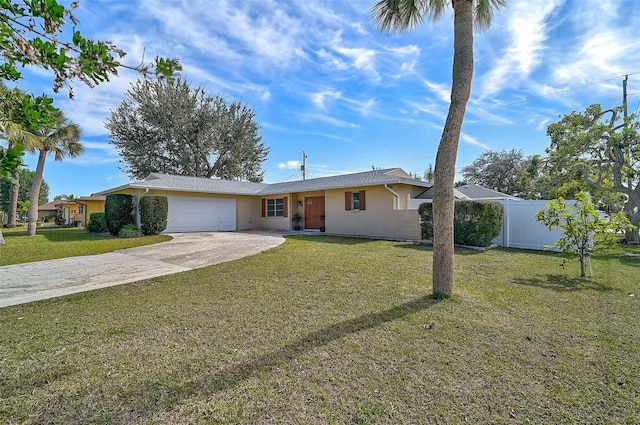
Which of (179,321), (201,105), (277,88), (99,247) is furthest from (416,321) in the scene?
(201,105)

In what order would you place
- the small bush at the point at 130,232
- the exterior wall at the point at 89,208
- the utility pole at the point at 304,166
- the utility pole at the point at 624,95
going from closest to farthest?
1. the small bush at the point at 130,232
2. the utility pole at the point at 624,95
3. the exterior wall at the point at 89,208
4. the utility pole at the point at 304,166

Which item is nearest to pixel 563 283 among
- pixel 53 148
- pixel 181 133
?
pixel 53 148

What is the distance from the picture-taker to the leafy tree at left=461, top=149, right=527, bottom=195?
31.8 meters

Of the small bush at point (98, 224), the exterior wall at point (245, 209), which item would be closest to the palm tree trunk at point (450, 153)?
the exterior wall at point (245, 209)

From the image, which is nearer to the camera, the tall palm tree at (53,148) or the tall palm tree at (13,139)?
the tall palm tree at (13,139)

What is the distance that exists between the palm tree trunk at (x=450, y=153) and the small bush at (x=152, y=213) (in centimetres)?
1385

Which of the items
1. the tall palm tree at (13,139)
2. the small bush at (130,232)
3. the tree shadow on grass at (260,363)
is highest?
the tall palm tree at (13,139)

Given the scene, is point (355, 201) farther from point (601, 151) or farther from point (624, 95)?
point (624, 95)

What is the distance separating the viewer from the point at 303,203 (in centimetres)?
1838

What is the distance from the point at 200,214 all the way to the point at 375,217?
10.2 meters

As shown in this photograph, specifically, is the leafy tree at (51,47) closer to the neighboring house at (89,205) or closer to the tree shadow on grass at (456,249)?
the tree shadow on grass at (456,249)

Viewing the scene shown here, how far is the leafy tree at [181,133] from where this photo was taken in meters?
25.1

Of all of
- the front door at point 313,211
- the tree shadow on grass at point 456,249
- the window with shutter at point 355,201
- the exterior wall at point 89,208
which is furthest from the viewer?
the exterior wall at point 89,208

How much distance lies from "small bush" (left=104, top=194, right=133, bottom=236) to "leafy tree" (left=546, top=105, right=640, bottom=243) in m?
22.0
